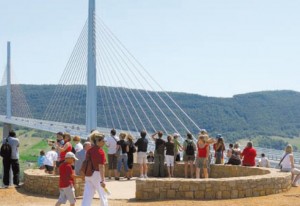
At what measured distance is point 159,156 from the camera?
1467cm

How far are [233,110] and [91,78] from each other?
3740 inches

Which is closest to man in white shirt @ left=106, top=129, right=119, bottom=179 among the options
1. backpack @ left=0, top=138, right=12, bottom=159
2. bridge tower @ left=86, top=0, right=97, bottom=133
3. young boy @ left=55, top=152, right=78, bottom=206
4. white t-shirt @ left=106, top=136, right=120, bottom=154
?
white t-shirt @ left=106, top=136, right=120, bottom=154

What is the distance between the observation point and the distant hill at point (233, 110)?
108062mm

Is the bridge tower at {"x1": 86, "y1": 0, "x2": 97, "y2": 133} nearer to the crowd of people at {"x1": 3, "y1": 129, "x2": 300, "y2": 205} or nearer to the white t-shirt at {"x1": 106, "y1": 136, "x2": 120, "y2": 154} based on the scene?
the crowd of people at {"x1": 3, "y1": 129, "x2": 300, "y2": 205}

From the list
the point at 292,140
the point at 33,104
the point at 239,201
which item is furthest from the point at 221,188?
the point at 292,140

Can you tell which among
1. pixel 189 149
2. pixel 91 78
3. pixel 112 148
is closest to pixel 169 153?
pixel 189 149

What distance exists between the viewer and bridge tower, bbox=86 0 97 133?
31.8 metres

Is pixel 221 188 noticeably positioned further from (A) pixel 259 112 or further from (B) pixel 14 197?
(A) pixel 259 112

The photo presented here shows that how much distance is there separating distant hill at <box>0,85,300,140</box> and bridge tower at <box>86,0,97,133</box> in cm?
5869

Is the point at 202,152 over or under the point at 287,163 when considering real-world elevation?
over

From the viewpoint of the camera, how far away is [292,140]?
116500mm

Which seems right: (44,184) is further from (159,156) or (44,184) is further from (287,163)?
(287,163)

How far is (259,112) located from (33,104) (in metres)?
49.9

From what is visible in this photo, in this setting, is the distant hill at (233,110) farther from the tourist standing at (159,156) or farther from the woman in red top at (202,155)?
the woman in red top at (202,155)
